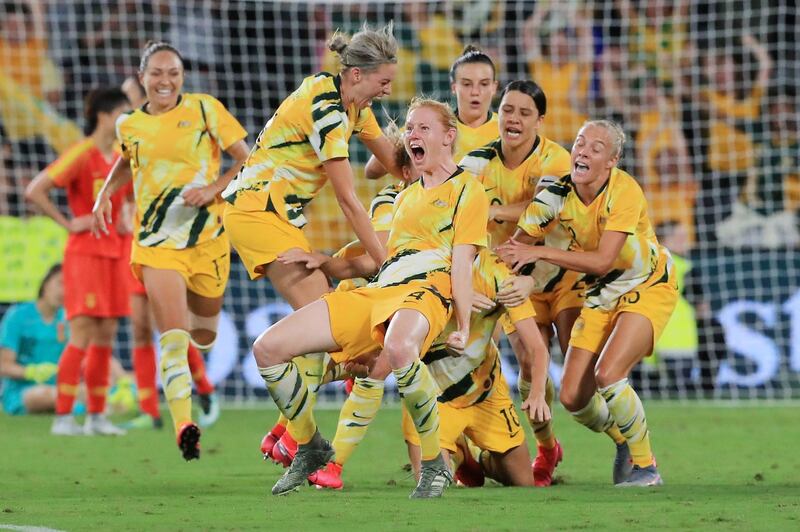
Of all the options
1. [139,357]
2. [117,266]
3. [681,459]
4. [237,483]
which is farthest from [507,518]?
[117,266]

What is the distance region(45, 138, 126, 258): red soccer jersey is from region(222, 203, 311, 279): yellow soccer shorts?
11.0ft

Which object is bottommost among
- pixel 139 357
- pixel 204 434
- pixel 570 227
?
pixel 204 434

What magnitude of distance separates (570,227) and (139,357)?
3501 mm

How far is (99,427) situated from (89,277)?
1013 mm

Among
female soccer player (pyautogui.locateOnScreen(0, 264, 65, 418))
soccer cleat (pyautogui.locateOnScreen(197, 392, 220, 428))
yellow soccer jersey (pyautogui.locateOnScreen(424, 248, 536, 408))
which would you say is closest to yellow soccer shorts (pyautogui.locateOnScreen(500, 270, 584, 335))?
yellow soccer jersey (pyautogui.locateOnScreen(424, 248, 536, 408))

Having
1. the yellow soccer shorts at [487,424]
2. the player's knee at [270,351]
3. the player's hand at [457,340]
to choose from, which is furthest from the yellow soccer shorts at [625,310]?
the player's knee at [270,351]

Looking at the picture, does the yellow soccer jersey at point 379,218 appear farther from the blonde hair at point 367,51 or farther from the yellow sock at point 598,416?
the yellow sock at point 598,416

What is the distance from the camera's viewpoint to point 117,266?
934 centimetres

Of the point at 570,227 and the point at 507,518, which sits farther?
the point at 570,227

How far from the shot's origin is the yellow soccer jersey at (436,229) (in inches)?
210

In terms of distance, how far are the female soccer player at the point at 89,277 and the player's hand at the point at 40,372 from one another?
5.10 feet

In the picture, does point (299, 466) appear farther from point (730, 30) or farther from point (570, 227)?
point (730, 30)

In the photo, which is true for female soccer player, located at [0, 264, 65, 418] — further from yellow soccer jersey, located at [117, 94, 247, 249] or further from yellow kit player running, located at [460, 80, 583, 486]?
yellow kit player running, located at [460, 80, 583, 486]

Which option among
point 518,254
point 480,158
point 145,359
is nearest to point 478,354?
point 518,254
